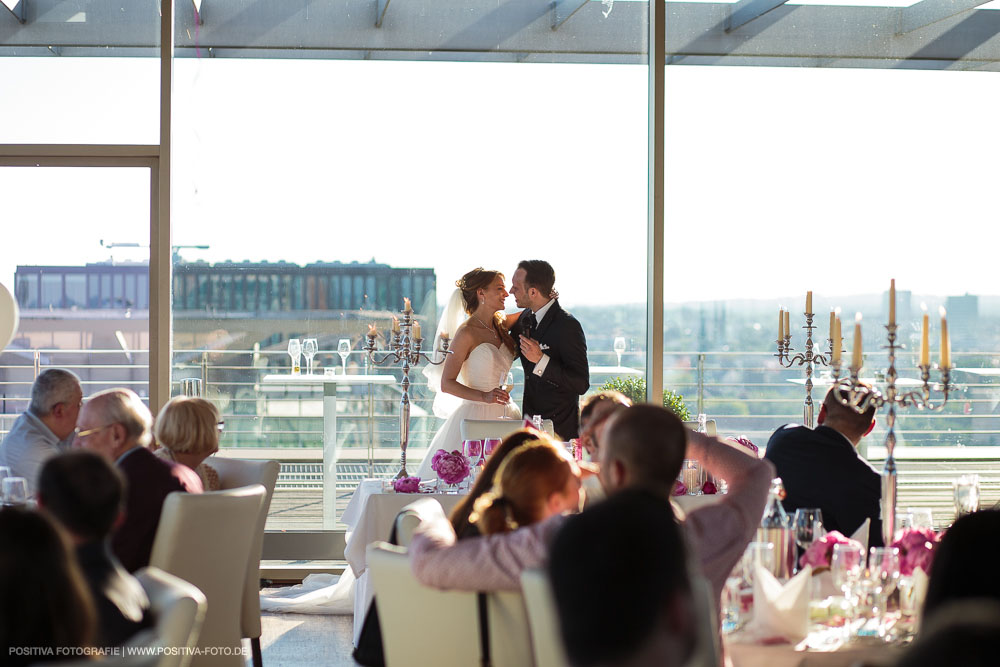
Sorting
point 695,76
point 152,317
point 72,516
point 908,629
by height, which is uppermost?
point 695,76

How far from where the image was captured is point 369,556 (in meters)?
2.22

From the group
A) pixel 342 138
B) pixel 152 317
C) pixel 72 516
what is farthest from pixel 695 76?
pixel 72 516

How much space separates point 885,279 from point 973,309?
2.04 feet

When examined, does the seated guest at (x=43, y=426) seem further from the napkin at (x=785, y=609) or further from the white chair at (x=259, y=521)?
the napkin at (x=785, y=609)

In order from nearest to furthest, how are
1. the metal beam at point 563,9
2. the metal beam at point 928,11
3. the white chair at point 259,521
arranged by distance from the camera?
the white chair at point 259,521 → the metal beam at point 563,9 → the metal beam at point 928,11

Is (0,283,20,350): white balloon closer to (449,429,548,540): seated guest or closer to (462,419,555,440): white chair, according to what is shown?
(462,419,555,440): white chair

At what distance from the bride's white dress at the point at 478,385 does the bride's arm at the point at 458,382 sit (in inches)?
1.4

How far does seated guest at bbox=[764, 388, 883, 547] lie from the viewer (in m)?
3.43

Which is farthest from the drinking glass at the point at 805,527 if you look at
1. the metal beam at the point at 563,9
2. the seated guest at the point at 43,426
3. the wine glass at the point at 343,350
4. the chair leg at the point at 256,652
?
the metal beam at the point at 563,9

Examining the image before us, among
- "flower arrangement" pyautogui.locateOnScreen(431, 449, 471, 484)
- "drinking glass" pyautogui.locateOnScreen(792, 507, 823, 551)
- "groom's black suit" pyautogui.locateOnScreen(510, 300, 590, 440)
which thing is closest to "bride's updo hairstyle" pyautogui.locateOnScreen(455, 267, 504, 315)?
"groom's black suit" pyautogui.locateOnScreen(510, 300, 590, 440)

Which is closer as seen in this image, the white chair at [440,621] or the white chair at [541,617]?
the white chair at [541,617]

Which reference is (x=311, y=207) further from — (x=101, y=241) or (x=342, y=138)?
(x=101, y=241)

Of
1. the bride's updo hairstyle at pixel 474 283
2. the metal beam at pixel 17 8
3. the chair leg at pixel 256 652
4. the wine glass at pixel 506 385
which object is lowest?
the chair leg at pixel 256 652

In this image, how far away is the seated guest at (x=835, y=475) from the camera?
343 cm
